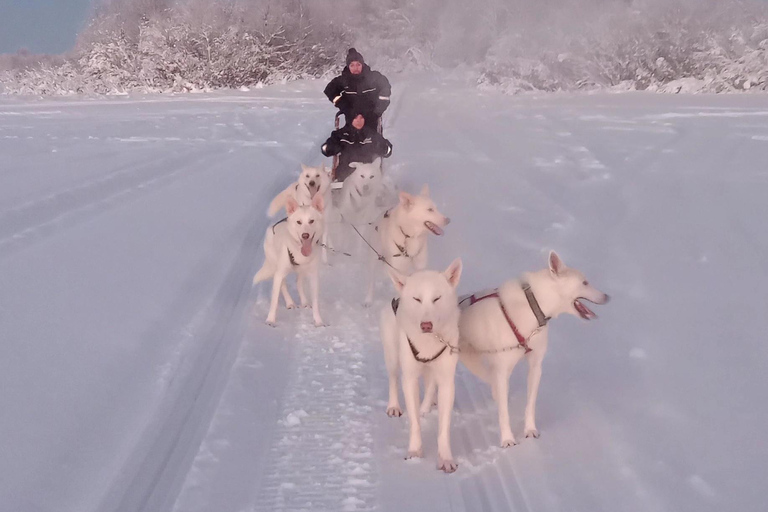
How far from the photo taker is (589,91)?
66.2ft

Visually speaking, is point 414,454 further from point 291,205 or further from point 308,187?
point 308,187

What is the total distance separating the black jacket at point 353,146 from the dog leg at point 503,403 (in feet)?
14.9

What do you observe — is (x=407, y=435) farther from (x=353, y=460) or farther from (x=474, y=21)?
(x=474, y=21)

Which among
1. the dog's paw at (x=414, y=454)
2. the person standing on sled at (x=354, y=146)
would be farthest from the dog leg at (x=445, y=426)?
the person standing on sled at (x=354, y=146)

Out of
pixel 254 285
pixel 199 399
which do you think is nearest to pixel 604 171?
pixel 254 285

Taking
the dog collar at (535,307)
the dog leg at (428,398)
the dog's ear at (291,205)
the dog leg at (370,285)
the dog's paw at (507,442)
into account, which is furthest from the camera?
the dog leg at (370,285)

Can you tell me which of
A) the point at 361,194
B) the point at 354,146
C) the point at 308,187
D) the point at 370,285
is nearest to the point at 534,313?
the point at 370,285

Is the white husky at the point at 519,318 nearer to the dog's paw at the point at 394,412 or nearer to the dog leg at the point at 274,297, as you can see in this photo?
the dog's paw at the point at 394,412

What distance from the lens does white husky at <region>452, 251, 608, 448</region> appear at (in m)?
3.30

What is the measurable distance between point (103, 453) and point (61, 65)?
1334 inches

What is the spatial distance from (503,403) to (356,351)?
4.93ft

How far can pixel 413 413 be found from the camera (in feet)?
11.1

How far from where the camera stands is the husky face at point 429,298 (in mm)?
3176

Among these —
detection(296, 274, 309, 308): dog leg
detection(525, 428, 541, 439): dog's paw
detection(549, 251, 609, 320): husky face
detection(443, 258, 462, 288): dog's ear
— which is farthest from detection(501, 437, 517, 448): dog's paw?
detection(296, 274, 309, 308): dog leg
